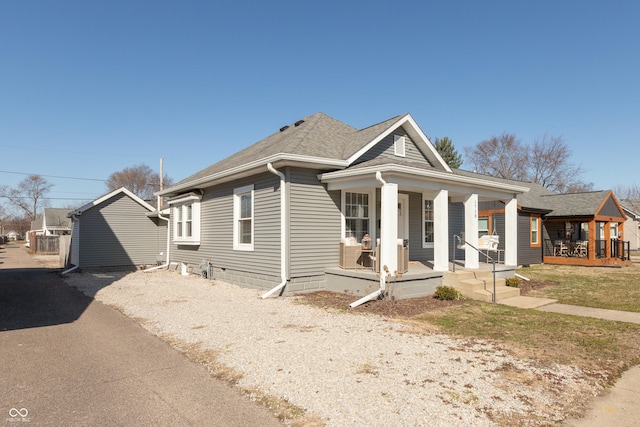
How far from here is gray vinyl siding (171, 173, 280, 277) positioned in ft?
32.7

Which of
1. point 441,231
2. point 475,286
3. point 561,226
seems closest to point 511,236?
point 475,286

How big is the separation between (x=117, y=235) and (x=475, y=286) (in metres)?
15.6

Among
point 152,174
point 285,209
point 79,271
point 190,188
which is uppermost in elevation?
point 152,174

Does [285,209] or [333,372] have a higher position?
[285,209]

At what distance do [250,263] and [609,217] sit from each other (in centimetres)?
1987

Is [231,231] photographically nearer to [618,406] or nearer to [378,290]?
[378,290]

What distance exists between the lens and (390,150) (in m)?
11.6

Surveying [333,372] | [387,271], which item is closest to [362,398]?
[333,372]

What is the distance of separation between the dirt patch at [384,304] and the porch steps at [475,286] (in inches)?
27.6

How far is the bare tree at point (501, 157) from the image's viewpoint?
1652 inches

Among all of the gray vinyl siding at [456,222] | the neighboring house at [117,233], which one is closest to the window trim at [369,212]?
the gray vinyl siding at [456,222]

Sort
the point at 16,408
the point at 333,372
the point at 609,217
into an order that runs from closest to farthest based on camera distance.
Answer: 1. the point at 16,408
2. the point at 333,372
3. the point at 609,217

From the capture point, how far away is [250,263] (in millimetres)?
10906

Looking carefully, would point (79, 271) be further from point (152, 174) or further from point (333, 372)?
point (152, 174)
